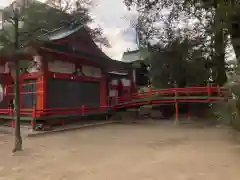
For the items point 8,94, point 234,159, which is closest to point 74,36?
point 8,94

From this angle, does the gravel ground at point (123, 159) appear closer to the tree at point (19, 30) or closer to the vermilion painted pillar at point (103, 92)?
the tree at point (19, 30)

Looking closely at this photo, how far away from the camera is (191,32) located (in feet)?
54.2

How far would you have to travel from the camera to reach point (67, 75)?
12961mm

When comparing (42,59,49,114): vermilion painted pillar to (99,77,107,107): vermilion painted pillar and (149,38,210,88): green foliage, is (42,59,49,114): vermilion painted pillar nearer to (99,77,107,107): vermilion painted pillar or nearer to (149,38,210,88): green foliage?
(99,77,107,107): vermilion painted pillar

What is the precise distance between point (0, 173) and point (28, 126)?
669 centimetres

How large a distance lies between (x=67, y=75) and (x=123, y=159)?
25.8 feet

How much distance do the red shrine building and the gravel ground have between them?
377 cm

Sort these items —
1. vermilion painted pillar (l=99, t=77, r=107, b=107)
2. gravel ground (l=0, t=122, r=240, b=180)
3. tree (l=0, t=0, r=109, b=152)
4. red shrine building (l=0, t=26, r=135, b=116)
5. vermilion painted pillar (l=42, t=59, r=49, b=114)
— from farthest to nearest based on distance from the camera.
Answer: vermilion painted pillar (l=99, t=77, r=107, b=107) < red shrine building (l=0, t=26, r=135, b=116) < vermilion painted pillar (l=42, t=59, r=49, b=114) < tree (l=0, t=0, r=109, b=152) < gravel ground (l=0, t=122, r=240, b=180)

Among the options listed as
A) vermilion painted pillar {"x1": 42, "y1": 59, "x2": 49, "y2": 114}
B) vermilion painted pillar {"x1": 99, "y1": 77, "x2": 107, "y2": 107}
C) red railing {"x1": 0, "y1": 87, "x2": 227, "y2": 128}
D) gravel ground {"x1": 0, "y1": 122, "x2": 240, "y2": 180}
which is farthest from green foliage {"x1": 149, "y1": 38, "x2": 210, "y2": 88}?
vermilion painted pillar {"x1": 42, "y1": 59, "x2": 49, "y2": 114}

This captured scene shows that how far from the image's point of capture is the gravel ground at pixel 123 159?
16.0 ft

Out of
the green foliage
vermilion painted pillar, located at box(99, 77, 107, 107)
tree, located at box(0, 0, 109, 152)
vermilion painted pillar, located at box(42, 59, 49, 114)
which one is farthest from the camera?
the green foliage

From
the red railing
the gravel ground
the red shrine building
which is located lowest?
the gravel ground

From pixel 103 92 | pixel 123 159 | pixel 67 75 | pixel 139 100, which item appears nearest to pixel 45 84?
pixel 67 75

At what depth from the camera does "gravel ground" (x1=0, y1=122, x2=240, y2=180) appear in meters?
4.87
